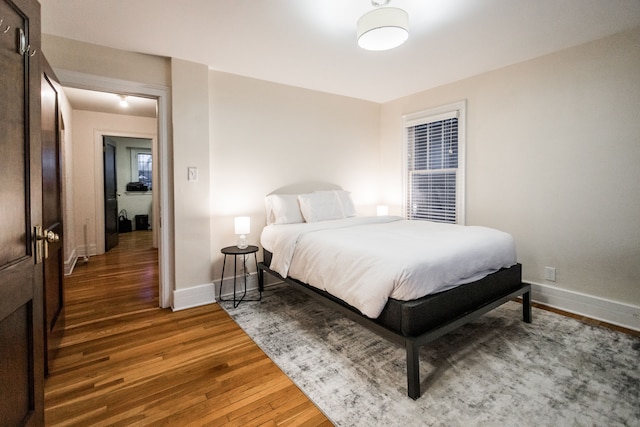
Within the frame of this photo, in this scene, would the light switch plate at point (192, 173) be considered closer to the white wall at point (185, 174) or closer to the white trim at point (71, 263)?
the white wall at point (185, 174)

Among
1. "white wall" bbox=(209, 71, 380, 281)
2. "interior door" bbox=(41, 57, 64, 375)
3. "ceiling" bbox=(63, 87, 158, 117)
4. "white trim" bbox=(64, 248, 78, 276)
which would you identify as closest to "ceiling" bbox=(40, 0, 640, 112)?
"white wall" bbox=(209, 71, 380, 281)

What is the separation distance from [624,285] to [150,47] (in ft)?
15.6

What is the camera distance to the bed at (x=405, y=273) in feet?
6.19

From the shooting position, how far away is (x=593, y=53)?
9.07 feet

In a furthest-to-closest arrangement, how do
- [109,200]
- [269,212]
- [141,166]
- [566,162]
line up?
[141,166]
[109,200]
[269,212]
[566,162]

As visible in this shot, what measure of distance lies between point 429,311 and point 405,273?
0.31 meters

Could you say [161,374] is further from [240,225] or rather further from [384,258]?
[384,258]

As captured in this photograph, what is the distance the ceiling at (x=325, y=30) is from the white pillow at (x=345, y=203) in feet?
4.94

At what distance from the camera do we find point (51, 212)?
2.17 m

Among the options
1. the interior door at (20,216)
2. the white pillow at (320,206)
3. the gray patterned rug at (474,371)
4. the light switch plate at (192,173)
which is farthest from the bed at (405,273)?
the interior door at (20,216)

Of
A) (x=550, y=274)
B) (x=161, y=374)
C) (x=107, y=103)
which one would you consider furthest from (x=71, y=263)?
(x=550, y=274)

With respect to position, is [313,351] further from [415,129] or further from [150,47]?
[415,129]

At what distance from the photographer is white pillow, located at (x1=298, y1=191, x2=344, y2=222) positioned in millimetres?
3658

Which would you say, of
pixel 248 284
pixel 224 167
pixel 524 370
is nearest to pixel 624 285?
pixel 524 370
